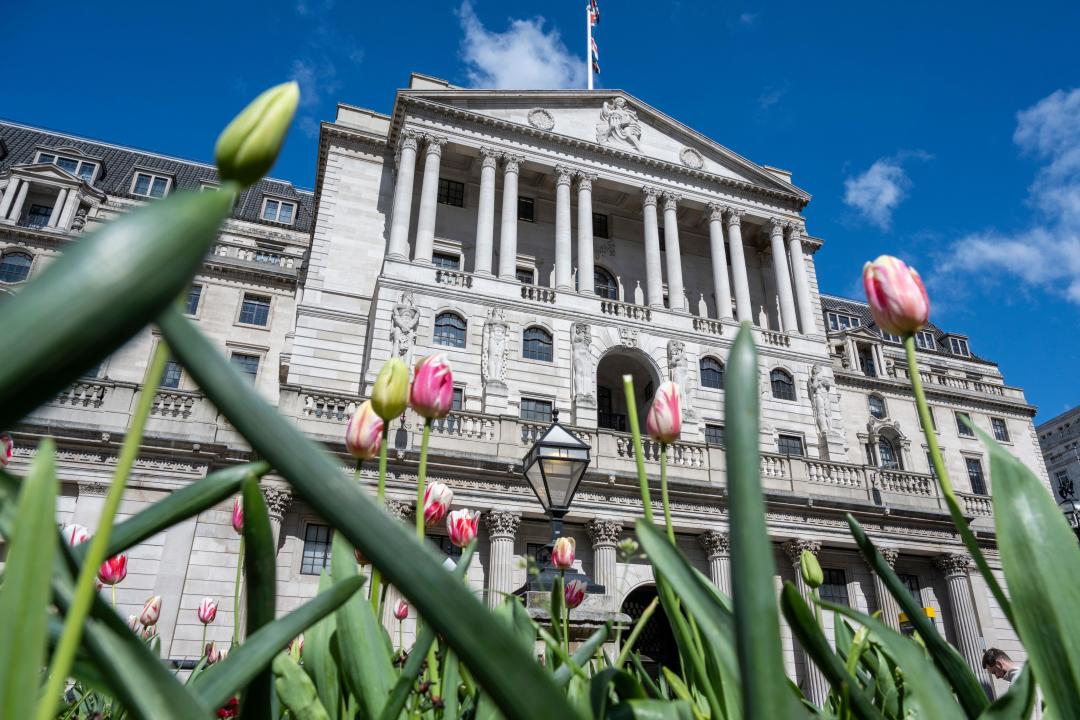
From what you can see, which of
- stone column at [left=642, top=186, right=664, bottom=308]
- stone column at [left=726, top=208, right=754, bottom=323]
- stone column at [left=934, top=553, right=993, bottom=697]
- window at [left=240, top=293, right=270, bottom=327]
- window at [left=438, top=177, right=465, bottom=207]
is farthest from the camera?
window at [left=240, top=293, right=270, bottom=327]

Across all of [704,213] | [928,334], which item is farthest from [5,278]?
[928,334]

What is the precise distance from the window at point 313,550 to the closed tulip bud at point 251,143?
19.3 meters

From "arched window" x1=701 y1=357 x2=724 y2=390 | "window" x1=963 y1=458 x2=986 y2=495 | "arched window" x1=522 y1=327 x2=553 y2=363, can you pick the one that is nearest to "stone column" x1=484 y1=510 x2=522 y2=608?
"arched window" x1=522 y1=327 x2=553 y2=363

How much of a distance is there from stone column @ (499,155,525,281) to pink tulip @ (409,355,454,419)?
24952mm

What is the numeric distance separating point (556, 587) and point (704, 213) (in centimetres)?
3309

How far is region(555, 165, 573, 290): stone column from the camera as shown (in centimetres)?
2855

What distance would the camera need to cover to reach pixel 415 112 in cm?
2939

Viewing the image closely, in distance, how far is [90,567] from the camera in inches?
30.1

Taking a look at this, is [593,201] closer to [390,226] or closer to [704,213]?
[704,213]

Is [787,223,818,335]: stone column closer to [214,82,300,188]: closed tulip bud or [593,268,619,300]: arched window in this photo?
[593,268,619,300]: arched window

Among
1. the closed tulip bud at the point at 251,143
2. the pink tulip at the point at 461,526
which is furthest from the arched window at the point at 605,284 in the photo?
the closed tulip bud at the point at 251,143

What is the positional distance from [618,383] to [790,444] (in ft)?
25.2

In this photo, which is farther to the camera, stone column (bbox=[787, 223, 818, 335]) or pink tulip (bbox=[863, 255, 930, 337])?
stone column (bbox=[787, 223, 818, 335])

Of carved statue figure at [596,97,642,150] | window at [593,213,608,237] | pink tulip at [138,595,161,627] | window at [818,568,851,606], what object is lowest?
pink tulip at [138,595,161,627]
